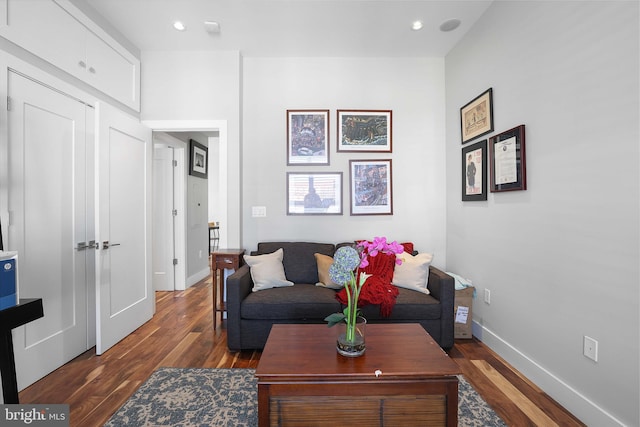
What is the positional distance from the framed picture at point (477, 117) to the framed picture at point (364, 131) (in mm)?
770

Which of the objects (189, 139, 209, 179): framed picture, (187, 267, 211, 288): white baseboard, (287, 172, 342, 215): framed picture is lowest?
(187, 267, 211, 288): white baseboard

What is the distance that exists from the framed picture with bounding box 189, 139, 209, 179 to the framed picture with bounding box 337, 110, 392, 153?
2.40 meters

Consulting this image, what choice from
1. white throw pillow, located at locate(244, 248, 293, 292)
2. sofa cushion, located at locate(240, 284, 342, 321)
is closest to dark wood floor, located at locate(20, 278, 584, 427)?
sofa cushion, located at locate(240, 284, 342, 321)

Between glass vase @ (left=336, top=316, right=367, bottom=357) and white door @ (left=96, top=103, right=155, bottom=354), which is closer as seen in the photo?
glass vase @ (left=336, top=316, right=367, bottom=357)

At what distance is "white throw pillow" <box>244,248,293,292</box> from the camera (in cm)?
257

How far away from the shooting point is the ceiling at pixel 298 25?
2.35 m

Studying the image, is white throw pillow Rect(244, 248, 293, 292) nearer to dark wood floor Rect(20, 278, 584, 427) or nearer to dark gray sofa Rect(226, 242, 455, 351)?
dark gray sofa Rect(226, 242, 455, 351)

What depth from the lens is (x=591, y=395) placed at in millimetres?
1538

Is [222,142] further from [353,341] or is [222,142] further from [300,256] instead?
[353,341]

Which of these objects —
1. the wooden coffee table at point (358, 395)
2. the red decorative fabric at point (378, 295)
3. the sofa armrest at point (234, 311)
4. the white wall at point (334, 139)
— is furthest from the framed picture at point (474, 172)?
the sofa armrest at point (234, 311)

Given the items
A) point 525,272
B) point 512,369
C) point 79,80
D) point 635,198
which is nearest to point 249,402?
point 512,369

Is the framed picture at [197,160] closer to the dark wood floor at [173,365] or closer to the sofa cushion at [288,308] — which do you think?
the dark wood floor at [173,365]

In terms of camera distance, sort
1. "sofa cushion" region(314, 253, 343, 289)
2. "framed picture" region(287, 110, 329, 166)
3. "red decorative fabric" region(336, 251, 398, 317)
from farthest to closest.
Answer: "framed picture" region(287, 110, 329, 166)
"sofa cushion" region(314, 253, 343, 289)
"red decorative fabric" region(336, 251, 398, 317)

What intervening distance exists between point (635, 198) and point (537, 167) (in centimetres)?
63
